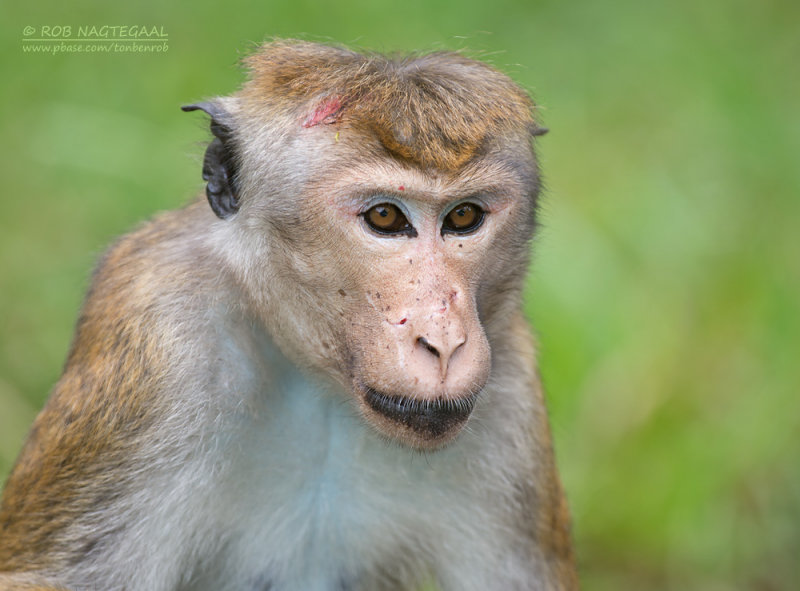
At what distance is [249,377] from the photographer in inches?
169

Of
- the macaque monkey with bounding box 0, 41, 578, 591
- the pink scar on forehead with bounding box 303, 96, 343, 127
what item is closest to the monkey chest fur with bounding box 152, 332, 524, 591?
the macaque monkey with bounding box 0, 41, 578, 591

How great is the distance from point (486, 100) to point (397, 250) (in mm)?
692

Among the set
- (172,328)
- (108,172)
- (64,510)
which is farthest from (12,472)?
(108,172)

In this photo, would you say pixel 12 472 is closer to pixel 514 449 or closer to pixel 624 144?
pixel 514 449

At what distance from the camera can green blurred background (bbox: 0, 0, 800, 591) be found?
6500 mm

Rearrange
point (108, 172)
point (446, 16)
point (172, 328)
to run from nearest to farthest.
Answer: point (172, 328) < point (108, 172) < point (446, 16)

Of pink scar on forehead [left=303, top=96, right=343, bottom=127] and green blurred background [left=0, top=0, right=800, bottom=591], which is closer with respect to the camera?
pink scar on forehead [left=303, top=96, right=343, bottom=127]

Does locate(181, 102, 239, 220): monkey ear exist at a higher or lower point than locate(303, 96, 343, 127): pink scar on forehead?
lower

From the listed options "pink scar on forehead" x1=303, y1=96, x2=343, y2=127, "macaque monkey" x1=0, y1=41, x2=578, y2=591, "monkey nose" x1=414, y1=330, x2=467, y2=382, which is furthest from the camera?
"pink scar on forehead" x1=303, y1=96, x2=343, y2=127

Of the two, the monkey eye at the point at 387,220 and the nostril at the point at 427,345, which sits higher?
the monkey eye at the point at 387,220

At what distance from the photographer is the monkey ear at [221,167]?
167 inches

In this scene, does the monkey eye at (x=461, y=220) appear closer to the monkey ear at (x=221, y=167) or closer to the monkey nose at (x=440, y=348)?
the monkey nose at (x=440, y=348)

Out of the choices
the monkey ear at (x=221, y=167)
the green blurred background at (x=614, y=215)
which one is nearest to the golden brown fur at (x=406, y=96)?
the monkey ear at (x=221, y=167)

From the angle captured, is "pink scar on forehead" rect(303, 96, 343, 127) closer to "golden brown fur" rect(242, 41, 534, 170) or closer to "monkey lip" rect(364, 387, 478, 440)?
"golden brown fur" rect(242, 41, 534, 170)
